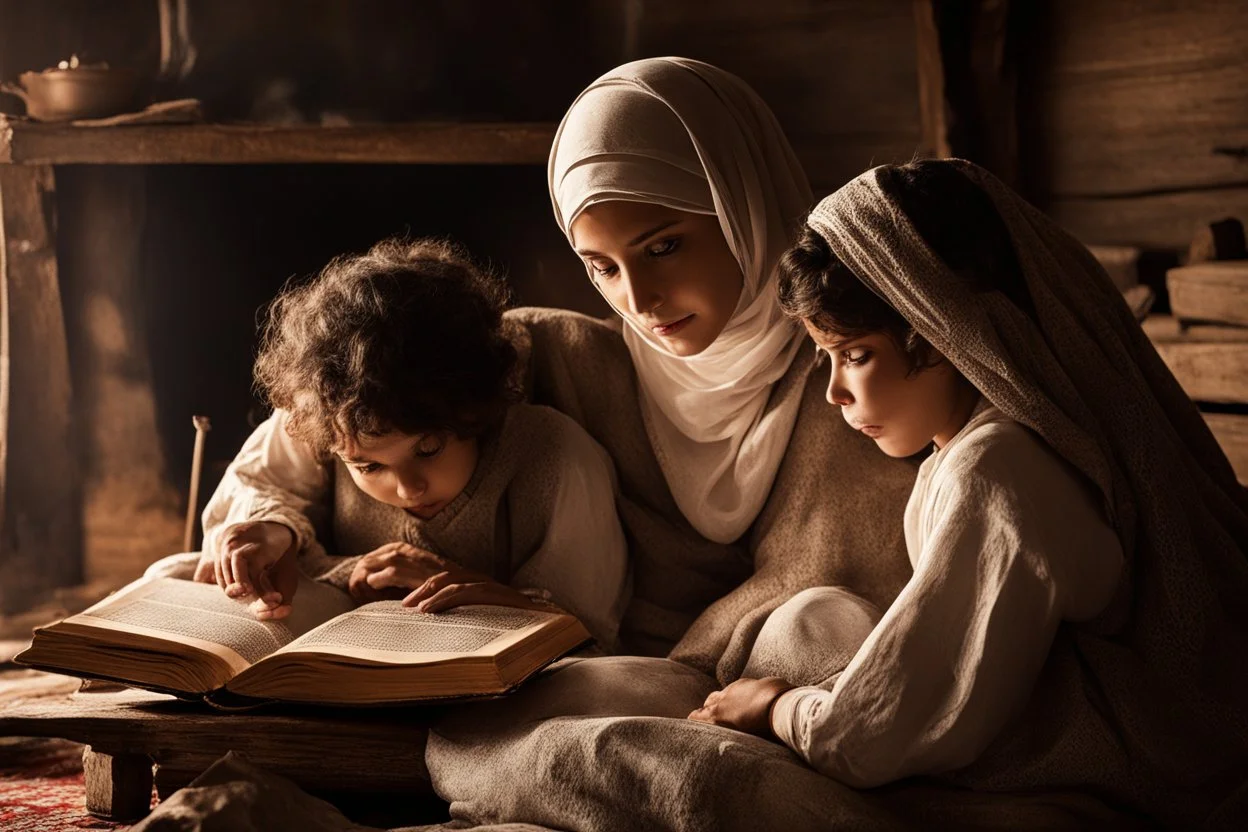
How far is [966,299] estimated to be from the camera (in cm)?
179

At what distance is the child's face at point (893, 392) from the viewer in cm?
188

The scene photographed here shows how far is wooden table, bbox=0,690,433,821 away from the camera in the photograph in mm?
2018

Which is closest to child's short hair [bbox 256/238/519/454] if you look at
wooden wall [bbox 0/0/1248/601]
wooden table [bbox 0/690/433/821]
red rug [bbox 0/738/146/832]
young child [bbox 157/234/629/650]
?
young child [bbox 157/234/629/650]

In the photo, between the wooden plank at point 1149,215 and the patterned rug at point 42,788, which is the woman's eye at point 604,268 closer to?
the patterned rug at point 42,788

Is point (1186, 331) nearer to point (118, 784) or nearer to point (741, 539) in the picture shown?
point (741, 539)

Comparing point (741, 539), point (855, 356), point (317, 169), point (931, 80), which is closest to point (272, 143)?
point (317, 169)

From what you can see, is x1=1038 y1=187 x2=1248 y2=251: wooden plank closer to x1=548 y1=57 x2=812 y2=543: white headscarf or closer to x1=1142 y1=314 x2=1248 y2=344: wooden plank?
x1=1142 y1=314 x2=1248 y2=344: wooden plank

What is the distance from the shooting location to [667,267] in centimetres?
227

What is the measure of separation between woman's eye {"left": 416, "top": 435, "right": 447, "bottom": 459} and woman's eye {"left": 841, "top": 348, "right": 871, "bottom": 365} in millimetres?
697

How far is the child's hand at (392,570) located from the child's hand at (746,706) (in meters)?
0.52

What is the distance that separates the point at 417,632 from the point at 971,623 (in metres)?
0.79

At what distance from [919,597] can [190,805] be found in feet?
3.03

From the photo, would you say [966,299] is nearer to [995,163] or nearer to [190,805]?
[190,805]

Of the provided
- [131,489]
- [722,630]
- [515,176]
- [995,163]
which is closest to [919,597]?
[722,630]
